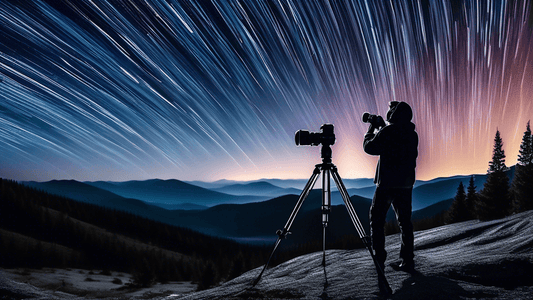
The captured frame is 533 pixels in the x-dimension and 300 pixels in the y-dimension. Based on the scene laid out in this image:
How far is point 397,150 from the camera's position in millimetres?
3504

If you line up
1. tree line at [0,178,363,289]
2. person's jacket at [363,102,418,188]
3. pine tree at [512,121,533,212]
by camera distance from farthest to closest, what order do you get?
tree line at [0,178,363,289] < pine tree at [512,121,533,212] < person's jacket at [363,102,418,188]

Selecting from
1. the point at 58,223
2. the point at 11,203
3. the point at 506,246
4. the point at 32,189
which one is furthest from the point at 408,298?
the point at 32,189

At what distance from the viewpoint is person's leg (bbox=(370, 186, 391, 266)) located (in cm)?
354

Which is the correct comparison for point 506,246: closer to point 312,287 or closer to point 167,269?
point 312,287

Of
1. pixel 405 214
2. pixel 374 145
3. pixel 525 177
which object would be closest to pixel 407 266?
pixel 405 214

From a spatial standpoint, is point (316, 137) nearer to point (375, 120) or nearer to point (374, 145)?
point (374, 145)

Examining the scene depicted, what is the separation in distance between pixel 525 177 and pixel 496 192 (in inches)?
113

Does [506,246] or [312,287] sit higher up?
[506,246]

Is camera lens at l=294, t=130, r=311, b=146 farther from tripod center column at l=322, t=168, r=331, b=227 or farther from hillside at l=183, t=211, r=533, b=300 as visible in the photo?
hillside at l=183, t=211, r=533, b=300

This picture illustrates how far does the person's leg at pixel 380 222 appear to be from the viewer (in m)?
3.54

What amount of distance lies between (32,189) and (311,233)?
Answer: 338 ft

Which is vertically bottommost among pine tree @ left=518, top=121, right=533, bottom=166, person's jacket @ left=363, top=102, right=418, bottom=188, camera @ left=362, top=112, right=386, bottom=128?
person's jacket @ left=363, top=102, right=418, bottom=188

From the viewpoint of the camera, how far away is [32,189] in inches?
2362

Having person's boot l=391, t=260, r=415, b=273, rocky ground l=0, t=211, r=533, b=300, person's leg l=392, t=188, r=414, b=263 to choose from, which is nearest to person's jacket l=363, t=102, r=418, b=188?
person's leg l=392, t=188, r=414, b=263
